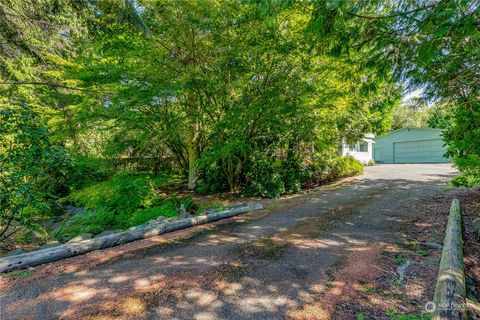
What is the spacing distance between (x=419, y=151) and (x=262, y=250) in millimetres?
23935

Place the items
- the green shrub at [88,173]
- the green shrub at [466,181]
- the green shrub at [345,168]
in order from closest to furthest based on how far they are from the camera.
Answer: the green shrub at [466,181] → the green shrub at [88,173] → the green shrub at [345,168]

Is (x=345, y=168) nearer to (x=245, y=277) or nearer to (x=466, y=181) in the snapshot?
(x=466, y=181)

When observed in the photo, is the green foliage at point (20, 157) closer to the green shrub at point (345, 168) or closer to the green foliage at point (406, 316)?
the green foliage at point (406, 316)

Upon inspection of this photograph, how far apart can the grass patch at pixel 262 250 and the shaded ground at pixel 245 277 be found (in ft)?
0.05

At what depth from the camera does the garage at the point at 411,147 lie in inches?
829

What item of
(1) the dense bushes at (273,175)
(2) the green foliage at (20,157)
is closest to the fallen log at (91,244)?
(2) the green foliage at (20,157)

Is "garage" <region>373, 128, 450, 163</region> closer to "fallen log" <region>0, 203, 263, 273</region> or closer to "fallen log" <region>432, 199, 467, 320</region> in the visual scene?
"fallen log" <region>432, 199, 467, 320</region>

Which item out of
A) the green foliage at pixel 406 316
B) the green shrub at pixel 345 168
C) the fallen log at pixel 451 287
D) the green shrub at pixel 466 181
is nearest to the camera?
the fallen log at pixel 451 287

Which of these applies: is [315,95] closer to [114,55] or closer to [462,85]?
[462,85]

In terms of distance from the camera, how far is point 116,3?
19.4 ft

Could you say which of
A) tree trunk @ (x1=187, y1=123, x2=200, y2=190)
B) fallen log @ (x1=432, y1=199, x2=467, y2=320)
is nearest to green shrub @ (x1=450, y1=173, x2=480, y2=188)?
fallen log @ (x1=432, y1=199, x2=467, y2=320)

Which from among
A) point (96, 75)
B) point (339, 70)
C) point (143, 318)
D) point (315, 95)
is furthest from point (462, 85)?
point (96, 75)

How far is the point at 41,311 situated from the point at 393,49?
5.71m

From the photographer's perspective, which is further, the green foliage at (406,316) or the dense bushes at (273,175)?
the dense bushes at (273,175)
